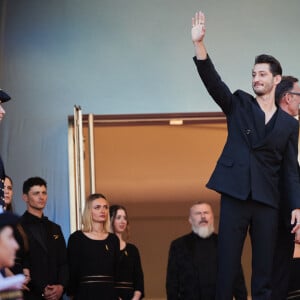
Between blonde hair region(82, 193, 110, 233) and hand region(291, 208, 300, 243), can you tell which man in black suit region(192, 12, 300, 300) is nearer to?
hand region(291, 208, 300, 243)

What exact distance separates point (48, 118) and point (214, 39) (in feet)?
5.45

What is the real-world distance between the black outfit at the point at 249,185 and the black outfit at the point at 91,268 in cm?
242

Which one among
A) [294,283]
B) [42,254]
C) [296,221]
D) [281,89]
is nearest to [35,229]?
[42,254]

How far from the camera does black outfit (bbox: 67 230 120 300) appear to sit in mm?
7508

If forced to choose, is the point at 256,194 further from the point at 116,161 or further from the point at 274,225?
the point at 116,161

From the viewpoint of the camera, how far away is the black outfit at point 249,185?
521 cm

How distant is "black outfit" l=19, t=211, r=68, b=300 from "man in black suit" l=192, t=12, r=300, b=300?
7.81 feet

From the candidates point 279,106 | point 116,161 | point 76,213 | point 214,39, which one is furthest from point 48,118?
point 279,106

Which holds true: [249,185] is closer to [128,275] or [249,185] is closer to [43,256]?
[43,256]

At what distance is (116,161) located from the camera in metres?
11.7

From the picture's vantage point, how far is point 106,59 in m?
9.03

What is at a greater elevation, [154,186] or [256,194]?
[154,186]

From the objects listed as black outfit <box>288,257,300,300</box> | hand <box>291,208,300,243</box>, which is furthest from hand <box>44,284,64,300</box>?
hand <box>291,208,300,243</box>

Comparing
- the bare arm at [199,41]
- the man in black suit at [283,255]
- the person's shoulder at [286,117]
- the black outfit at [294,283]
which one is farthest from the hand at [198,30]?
the black outfit at [294,283]
